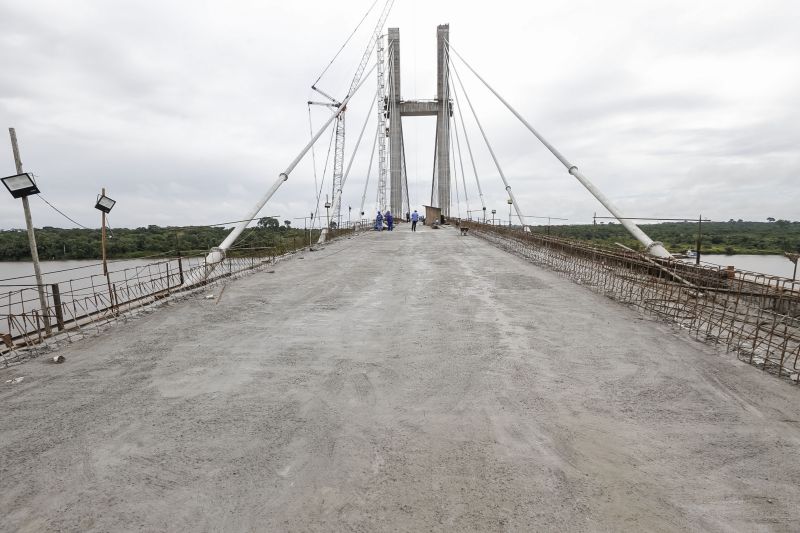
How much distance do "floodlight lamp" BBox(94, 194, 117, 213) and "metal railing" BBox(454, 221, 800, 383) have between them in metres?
14.1

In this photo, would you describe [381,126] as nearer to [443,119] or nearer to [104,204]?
[443,119]

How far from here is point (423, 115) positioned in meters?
63.5

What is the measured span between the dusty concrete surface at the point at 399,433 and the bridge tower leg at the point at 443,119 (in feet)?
179

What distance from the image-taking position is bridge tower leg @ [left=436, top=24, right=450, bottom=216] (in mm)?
59438

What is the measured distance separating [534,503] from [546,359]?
136 inches

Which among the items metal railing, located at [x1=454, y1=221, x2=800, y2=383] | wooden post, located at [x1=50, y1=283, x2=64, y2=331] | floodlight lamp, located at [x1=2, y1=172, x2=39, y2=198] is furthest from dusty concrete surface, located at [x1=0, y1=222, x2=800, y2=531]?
floodlight lamp, located at [x1=2, y1=172, x2=39, y2=198]

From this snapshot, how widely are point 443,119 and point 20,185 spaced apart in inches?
2261

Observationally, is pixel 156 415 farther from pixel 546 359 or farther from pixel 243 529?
pixel 546 359

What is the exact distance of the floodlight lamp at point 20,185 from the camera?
28.1 ft

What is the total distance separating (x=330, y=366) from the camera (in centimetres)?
633

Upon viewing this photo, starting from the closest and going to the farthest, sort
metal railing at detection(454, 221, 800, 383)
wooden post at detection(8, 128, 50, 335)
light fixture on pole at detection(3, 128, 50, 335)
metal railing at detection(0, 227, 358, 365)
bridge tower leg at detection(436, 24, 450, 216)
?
metal railing at detection(454, 221, 800, 383)
metal railing at detection(0, 227, 358, 365)
light fixture on pole at detection(3, 128, 50, 335)
wooden post at detection(8, 128, 50, 335)
bridge tower leg at detection(436, 24, 450, 216)

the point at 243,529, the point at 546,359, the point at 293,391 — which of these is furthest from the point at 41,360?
the point at 546,359

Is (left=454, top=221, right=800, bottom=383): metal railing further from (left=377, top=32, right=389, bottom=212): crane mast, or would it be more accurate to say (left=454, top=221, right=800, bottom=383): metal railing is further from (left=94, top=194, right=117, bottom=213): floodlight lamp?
(left=377, top=32, right=389, bottom=212): crane mast

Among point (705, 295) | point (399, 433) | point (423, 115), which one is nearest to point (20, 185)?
point (399, 433)
